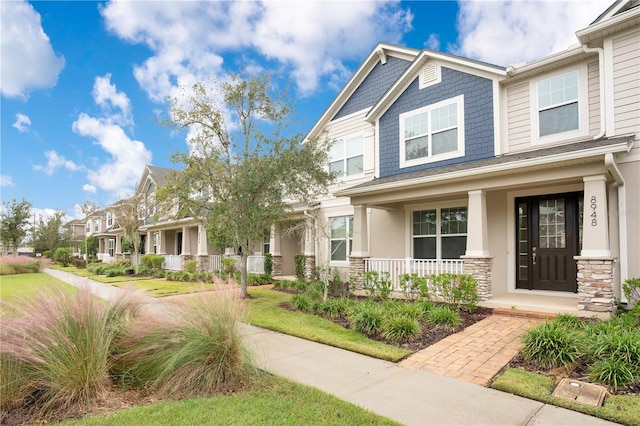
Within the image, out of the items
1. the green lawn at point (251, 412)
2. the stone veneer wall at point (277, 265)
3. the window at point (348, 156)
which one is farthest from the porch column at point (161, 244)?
the green lawn at point (251, 412)

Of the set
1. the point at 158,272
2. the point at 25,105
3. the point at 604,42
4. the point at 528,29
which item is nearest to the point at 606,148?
the point at 604,42

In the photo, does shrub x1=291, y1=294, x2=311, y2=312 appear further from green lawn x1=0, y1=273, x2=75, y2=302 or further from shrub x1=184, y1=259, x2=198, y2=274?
shrub x1=184, y1=259, x2=198, y2=274

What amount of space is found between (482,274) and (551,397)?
5005mm

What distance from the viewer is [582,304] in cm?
721

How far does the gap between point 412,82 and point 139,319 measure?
10960 millimetres

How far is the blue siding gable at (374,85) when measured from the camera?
1368 cm

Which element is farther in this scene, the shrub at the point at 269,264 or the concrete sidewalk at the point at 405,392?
the shrub at the point at 269,264

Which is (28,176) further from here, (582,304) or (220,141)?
(582,304)

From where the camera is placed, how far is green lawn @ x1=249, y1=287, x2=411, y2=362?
5711 mm

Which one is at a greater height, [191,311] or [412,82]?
[412,82]

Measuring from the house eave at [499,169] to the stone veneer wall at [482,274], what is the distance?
6.98 ft

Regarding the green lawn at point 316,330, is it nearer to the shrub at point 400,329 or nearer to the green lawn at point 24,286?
the shrub at point 400,329

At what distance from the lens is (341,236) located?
14.4 meters

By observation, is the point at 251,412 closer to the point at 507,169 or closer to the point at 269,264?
the point at 507,169
